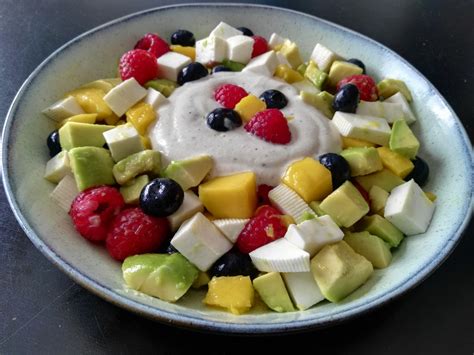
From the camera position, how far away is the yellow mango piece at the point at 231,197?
63.0 inches

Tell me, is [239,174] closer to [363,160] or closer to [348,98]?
[363,160]

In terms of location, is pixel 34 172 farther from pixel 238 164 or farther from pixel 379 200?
pixel 379 200

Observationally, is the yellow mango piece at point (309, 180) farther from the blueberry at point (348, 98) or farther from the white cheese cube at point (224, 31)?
the white cheese cube at point (224, 31)

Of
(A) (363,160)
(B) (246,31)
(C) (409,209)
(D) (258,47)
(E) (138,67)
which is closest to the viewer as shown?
(C) (409,209)

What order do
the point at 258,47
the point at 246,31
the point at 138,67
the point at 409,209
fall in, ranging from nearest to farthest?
1. the point at 409,209
2. the point at 138,67
3. the point at 258,47
4. the point at 246,31

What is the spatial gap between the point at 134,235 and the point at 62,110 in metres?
0.62

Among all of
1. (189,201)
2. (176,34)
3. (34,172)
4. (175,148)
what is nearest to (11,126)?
(34,172)

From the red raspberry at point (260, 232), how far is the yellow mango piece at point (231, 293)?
12 centimetres

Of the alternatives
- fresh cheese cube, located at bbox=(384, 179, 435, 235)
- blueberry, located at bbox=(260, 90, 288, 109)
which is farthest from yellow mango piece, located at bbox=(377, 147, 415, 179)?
blueberry, located at bbox=(260, 90, 288, 109)

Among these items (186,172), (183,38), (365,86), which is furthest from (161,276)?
(183,38)

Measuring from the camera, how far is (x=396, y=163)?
1.83 meters

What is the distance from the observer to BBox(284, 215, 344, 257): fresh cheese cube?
4.84 feet

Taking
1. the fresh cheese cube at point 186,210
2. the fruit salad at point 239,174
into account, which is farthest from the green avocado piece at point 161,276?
the fresh cheese cube at point 186,210

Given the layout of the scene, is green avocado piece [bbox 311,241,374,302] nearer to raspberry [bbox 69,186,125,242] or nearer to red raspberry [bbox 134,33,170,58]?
raspberry [bbox 69,186,125,242]
